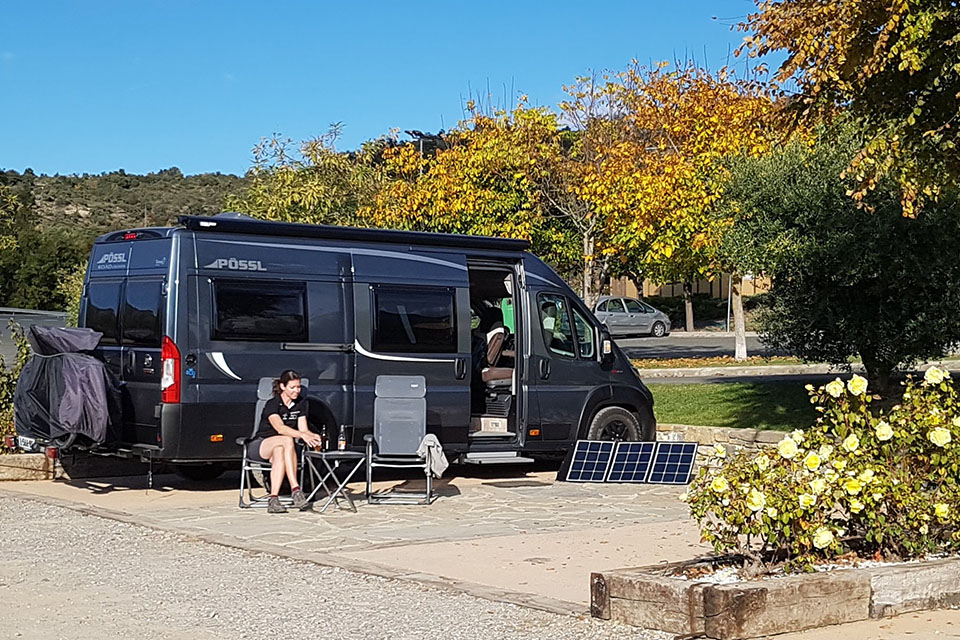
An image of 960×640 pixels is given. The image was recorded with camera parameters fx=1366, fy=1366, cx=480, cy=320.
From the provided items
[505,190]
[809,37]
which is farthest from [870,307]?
[505,190]

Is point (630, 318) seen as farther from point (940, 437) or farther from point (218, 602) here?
point (218, 602)

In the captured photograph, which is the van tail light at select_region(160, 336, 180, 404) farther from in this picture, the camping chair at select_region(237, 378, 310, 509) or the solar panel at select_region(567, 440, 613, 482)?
the solar panel at select_region(567, 440, 613, 482)

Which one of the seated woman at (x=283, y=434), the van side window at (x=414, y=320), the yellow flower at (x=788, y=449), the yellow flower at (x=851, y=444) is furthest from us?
the van side window at (x=414, y=320)

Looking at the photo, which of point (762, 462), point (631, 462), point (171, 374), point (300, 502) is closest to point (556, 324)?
point (631, 462)

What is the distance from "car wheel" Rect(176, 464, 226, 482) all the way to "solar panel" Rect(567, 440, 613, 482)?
3632 millimetres

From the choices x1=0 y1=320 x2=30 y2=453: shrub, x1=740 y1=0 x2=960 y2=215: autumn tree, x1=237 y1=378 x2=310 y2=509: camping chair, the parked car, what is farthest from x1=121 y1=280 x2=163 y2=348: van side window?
x1=740 y1=0 x2=960 y2=215: autumn tree

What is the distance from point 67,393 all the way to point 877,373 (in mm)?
9824

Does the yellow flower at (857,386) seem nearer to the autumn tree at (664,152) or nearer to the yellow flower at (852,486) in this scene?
the yellow flower at (852,486)

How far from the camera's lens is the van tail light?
12.2 meters

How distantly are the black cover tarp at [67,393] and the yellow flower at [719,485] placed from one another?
6.78 metres

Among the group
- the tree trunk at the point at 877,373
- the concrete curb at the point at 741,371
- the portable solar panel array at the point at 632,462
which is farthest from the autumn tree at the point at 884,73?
the concrete curb at the point at 741,371

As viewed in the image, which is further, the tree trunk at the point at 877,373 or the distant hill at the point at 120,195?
the distant hill at the point at 120,195

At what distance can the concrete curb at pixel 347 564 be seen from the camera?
297 inches

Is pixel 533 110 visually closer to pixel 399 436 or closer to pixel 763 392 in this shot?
pixel 763 392
